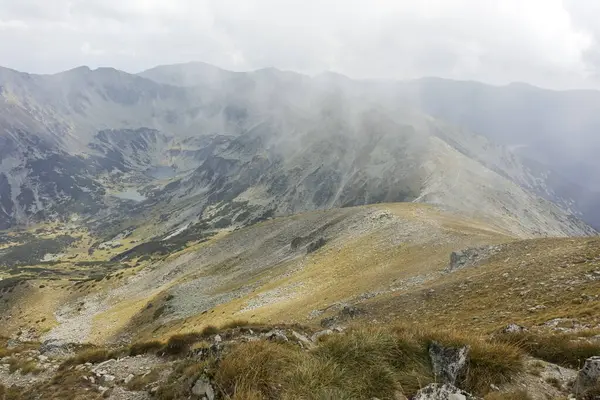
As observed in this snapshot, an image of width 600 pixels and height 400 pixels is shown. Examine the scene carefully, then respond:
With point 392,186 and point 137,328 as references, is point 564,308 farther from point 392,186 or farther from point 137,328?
point 392,186

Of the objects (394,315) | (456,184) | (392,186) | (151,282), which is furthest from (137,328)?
(392,186)

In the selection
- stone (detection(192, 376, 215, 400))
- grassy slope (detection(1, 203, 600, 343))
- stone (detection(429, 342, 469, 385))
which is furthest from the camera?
grassy slope (detection(1, 203, 600, 343))

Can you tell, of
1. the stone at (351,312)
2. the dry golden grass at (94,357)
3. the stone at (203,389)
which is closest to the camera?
the stone at (203,389)


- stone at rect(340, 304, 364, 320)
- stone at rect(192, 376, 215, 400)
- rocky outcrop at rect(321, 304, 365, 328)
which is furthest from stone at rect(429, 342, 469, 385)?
stone at rect(340, 304, 364, 320)

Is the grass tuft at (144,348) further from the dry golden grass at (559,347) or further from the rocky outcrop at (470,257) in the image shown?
the rocky outcrop at (470,257)

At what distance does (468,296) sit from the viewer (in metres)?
24.6

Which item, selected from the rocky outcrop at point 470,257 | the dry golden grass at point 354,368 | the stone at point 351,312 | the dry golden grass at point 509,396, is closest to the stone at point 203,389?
the dry golden grass at point 354,368

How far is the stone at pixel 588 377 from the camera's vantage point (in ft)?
28.0

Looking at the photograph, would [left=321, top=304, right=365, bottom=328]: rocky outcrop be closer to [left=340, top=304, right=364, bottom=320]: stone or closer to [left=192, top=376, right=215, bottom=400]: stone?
[left=340, top=304, right=364, bottom=320]: stone

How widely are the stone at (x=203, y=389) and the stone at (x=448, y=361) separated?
A: 5.20 metres

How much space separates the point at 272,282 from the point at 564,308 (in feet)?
131

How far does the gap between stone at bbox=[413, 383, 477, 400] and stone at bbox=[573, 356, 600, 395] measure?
2.64 meters

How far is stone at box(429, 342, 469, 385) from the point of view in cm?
952

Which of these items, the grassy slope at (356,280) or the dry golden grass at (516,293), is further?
the grassy slope at (356,280)
